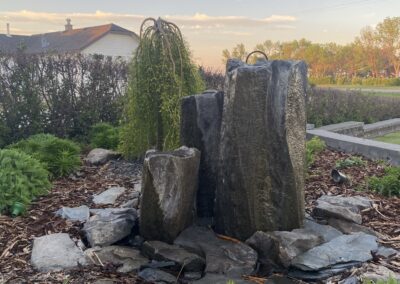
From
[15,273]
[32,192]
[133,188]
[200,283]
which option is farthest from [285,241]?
[32,192]

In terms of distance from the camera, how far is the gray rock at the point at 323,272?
3125 mm

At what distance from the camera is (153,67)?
17.7 ft

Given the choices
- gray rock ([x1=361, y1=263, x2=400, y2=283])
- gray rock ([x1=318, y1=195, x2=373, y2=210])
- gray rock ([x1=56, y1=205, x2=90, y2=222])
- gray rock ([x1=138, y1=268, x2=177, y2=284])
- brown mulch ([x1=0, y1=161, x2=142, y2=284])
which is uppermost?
gray rock ([x1=318, y1=195, x2=373, y2=210])

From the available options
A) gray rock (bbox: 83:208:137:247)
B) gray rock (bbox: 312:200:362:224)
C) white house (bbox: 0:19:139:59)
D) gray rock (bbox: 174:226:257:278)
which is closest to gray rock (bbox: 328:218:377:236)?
gray rock (bbox: 312:200:362:224)

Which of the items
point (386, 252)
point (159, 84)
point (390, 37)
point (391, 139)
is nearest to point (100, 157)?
point (159, 84)

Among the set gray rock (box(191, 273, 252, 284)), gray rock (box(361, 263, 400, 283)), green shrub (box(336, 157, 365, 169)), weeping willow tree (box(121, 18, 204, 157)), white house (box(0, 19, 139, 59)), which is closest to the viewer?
gray rock (box(361, 263, 400, 283))

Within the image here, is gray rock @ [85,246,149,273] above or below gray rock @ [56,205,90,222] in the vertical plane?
below

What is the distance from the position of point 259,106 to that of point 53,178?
127 inches

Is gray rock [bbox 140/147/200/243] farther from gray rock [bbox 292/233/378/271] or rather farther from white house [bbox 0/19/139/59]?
white house [bbox 0/19/139/59]

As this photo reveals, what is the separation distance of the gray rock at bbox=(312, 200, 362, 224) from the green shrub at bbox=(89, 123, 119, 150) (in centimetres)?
376

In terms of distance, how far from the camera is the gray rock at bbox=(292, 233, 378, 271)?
3176 millimetres

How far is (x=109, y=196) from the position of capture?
4.80 m

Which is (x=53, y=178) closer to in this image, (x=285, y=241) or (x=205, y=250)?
(x=205, y=250)

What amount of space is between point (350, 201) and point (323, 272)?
1347mm
